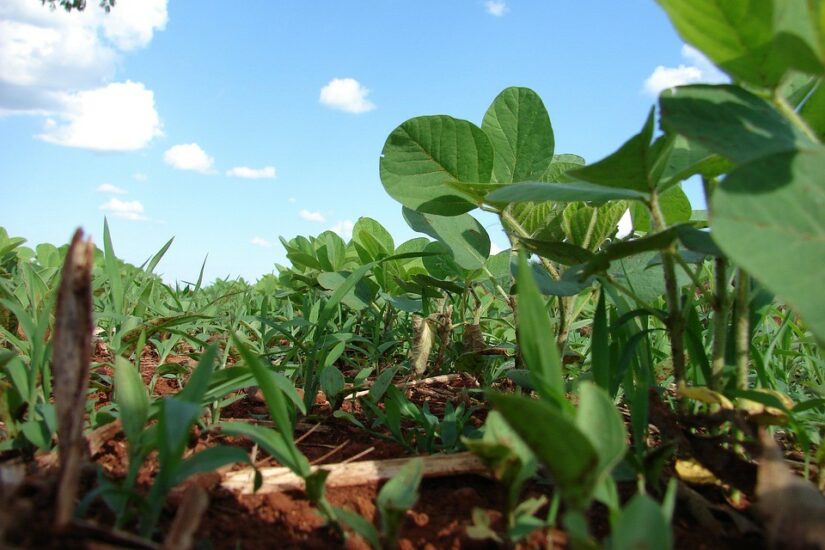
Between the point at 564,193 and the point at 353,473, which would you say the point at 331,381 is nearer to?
the point at 353,473

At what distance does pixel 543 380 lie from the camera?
3.08 feet

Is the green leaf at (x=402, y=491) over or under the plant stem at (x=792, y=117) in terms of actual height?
under

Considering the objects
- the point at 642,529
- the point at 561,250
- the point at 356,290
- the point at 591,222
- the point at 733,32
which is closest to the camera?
the point at 642,529

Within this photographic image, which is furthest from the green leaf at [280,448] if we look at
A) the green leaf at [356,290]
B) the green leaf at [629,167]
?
the green leaf at [356,290]

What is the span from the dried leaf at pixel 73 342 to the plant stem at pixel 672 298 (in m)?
0.85

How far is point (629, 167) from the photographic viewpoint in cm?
105

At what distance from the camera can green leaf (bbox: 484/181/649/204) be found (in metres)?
1.08

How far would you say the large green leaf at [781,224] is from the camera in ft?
2.48

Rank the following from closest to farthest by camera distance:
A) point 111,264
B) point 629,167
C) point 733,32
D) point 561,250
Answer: point 733,32, point 629,167, point 561,250, point 111,264

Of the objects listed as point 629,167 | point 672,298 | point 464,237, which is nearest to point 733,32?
point 629,167

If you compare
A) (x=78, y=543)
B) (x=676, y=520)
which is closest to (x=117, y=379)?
(x=78, y=543)

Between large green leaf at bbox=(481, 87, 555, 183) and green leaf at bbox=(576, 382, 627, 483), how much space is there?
896 mm

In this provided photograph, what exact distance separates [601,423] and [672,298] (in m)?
0.43

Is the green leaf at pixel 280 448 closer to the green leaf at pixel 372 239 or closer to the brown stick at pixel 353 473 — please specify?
the brown stick at pixel 353 473
